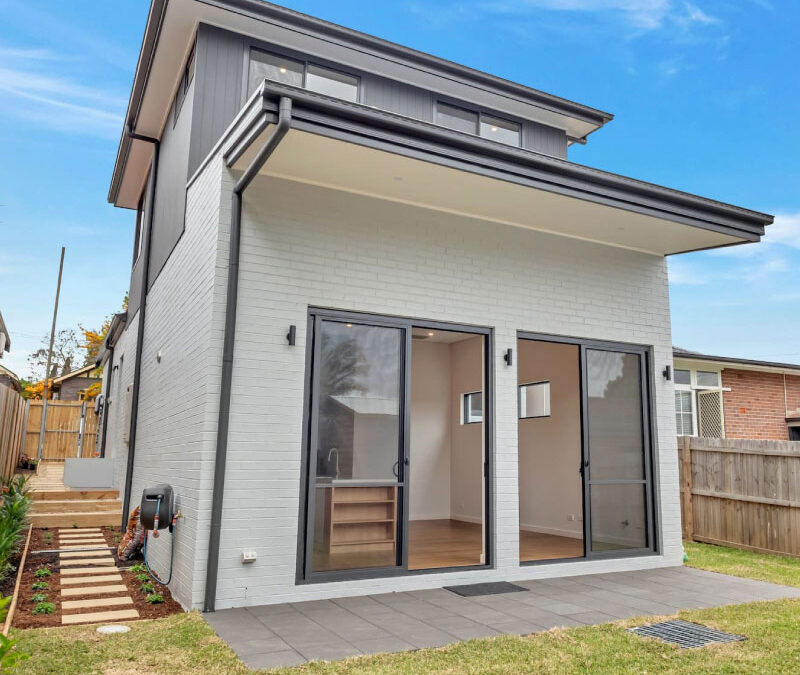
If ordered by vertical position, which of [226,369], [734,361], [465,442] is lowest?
[465,442]

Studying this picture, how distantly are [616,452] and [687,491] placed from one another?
2.89 metres

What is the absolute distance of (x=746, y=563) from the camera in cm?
714

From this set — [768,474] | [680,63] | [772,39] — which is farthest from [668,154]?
[768,474]

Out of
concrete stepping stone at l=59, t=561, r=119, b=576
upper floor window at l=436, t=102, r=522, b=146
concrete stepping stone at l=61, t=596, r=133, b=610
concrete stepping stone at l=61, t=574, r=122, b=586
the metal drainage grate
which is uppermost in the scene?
upper floor window at l=436, t=102, r=522, b=146

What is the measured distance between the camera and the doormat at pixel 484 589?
5453mm

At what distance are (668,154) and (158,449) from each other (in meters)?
37.0

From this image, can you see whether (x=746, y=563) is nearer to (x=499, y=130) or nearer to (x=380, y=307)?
(x=380, y=307)

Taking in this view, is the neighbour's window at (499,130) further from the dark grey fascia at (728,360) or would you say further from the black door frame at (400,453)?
the dark grey fascia at (728,360)

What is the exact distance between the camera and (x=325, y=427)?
539 cm

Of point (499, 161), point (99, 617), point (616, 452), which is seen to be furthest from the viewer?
point (616, 452)

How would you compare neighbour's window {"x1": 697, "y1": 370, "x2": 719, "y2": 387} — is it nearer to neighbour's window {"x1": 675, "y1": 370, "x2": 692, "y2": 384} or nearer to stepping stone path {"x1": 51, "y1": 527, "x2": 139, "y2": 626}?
neighbour's window {"x1": 675, "y1": 370, "x2": 692, "y2": 384}

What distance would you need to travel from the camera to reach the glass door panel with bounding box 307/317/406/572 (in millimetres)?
5324

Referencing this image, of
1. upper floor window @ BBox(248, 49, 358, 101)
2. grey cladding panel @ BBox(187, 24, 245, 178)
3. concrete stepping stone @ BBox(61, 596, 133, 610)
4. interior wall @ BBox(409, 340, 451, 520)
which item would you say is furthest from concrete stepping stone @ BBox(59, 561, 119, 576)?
interior wall @ BBox(409, 340, 451, 520)

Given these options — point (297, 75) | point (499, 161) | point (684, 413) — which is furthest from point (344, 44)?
point (684, 413)
